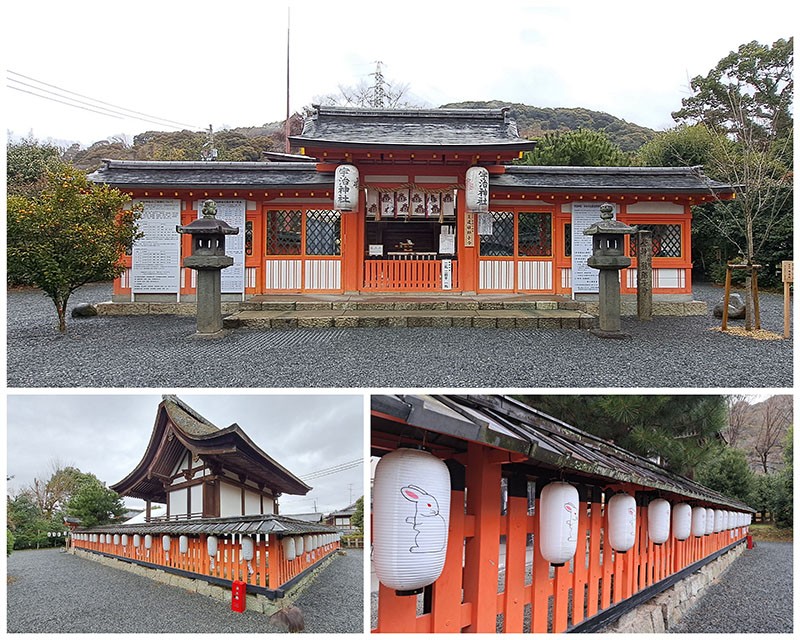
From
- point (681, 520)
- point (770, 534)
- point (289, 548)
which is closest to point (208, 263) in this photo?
point (289, 548)

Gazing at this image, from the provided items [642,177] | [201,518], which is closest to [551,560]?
[201,518]

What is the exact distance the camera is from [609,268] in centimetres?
671

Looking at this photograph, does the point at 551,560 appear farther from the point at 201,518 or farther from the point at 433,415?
the point at 201,518

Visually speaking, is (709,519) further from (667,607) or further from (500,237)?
(500,237)

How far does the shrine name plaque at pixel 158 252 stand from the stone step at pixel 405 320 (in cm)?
204

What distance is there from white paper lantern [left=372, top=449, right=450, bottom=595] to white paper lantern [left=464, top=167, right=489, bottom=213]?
6365mm

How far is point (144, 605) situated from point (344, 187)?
18.8 ft

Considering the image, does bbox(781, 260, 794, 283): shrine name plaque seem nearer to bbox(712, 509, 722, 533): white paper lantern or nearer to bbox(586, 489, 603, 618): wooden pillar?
bbox(712, 509, 722, 533): white paper lantern

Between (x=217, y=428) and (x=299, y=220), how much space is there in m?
5.34

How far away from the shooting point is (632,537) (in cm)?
393

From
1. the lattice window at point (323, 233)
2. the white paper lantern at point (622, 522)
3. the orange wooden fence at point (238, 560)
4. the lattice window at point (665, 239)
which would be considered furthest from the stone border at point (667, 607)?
the lattice window at point (323, 233)

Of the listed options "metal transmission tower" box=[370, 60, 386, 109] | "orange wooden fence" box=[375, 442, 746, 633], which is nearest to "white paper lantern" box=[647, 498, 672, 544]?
"orange wooden fence" box=[375, 442, 746, 633]

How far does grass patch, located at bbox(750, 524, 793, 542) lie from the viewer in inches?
489

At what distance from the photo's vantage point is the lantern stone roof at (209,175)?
8.47m
